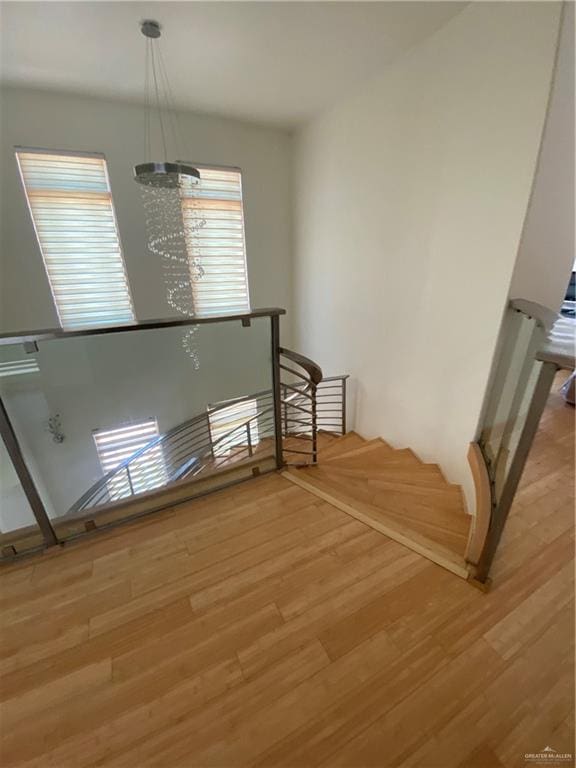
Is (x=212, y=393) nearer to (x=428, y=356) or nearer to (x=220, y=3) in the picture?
(x=428, y=356)

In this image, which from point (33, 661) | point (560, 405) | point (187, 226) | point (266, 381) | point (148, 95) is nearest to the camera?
point (33, 661)

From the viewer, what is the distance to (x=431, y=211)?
232 cm

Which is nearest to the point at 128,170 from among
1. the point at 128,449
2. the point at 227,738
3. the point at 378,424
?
the point at 128,449

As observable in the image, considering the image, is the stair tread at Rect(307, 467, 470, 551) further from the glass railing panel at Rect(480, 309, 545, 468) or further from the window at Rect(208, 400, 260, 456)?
the window at Rect(208, 400, 260, 456)

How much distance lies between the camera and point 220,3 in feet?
6.11

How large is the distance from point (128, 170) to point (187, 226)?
2.47ft

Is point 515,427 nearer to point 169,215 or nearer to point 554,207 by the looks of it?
point 554,207

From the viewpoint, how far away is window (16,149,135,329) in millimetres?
3055

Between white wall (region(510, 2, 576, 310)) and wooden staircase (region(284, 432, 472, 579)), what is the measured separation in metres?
1.43

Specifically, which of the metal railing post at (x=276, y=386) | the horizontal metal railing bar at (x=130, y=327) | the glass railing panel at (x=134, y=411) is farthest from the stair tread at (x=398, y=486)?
the horizontal metal railing bar at (x=130, y=327)

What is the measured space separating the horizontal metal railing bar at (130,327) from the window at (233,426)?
0.80 metres

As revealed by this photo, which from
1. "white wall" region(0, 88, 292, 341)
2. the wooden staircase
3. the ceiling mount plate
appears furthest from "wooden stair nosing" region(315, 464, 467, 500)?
the ceiling mount plate

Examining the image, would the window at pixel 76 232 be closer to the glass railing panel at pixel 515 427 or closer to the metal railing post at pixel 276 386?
the metal railing post at pixel 276 386

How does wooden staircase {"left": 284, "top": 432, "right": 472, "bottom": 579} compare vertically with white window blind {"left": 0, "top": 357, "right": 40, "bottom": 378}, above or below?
below
